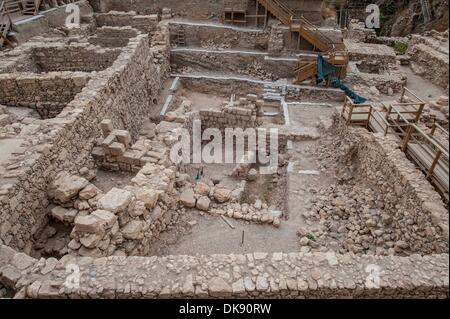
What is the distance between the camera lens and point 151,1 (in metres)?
19.4

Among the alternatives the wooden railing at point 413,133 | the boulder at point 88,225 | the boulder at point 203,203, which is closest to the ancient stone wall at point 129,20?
the wooden railing at point 413,133

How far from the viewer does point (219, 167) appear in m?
10.7

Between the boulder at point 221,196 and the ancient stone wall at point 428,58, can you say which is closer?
the boulder at point 221,196

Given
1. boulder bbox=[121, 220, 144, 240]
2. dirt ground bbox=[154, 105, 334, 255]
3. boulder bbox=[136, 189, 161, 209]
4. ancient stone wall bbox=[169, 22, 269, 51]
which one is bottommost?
dirt ground bbox=[154, 105, 334, 255]

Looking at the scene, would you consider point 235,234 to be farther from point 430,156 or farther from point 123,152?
A: point 430,156

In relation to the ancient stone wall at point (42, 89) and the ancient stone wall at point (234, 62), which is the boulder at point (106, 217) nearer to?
the ancient stone wall at point (42, 89)

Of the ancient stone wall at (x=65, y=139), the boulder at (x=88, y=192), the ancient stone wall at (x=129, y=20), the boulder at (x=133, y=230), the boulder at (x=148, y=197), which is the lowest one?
the boulder at (x=133, y=230)

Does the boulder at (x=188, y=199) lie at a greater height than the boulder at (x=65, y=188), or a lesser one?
lesser

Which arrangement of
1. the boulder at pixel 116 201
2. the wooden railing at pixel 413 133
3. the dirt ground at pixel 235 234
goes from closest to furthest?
the wooden railing at pixel 413 133 < the boulder at pixel 116 201 < the dirt ground at pixel 235 234

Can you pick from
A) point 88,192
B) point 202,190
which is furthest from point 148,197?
point 202,190

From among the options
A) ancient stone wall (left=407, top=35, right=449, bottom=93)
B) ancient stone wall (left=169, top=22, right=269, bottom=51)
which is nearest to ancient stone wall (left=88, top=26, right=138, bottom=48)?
ancient stone wall (left=169, top=22, right=269, bottom=51)

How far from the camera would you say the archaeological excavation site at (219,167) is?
4738 millimetres

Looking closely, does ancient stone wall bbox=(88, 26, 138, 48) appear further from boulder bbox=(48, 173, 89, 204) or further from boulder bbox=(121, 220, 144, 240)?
boulder bbox=(121, 220, 144, 240)

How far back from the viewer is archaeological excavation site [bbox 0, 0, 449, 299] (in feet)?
15.5
